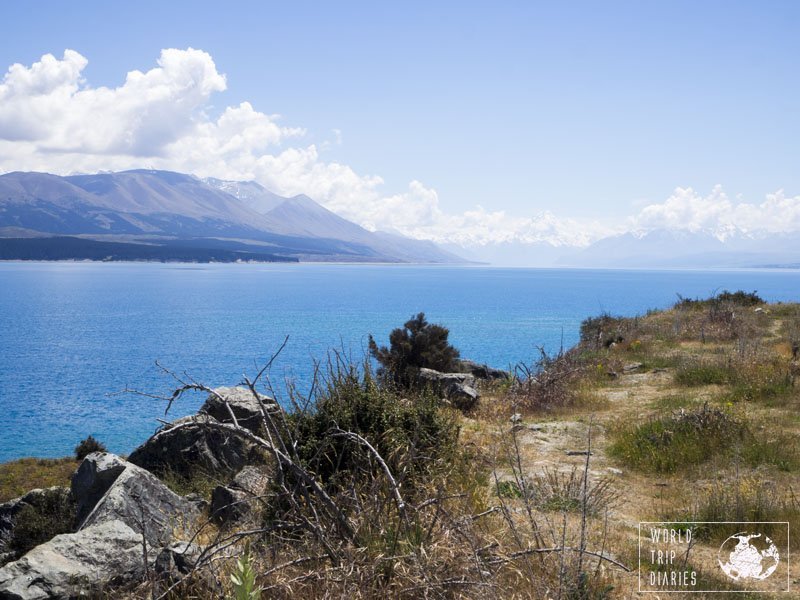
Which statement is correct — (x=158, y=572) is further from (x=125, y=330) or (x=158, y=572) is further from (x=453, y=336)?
(x=125, y=330)

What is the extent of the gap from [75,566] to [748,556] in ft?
21.2

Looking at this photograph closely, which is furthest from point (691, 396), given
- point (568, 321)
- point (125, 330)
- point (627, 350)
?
point (568, 321)

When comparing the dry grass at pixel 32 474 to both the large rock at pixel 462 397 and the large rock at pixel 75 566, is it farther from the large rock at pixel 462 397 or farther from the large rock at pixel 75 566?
the large rock at pixel 75 566

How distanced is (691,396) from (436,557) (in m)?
11.2

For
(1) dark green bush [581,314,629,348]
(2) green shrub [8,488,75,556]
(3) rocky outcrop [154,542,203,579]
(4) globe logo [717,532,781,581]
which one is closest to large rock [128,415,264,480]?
(2) green shrub [8,488,75,556]

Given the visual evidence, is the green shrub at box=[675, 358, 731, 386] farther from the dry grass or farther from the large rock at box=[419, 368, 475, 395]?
the dry grass

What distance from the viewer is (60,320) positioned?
266 feet

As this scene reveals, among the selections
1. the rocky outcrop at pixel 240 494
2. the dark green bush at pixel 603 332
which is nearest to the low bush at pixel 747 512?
the rocky outcrop at pixel 240 494

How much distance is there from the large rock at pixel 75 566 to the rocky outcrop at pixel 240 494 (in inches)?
44.6

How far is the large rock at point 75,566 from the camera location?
5.50 m

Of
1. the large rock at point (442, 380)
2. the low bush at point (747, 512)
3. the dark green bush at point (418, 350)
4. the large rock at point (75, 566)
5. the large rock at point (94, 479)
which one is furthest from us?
the dark green bush at point (418, 350)

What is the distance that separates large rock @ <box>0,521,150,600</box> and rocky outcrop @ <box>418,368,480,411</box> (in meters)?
9.01

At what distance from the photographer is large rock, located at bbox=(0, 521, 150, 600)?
5500mm

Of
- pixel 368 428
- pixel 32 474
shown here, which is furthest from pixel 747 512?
pixel 32 474
